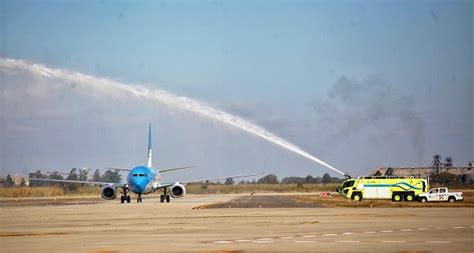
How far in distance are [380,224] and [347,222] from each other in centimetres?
247

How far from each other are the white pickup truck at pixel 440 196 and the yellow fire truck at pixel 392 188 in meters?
2.06

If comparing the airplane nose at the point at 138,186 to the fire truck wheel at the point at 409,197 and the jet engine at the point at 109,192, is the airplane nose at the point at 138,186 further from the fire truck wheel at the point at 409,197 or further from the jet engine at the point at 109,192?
the fire truck wheel at the point at 409,197

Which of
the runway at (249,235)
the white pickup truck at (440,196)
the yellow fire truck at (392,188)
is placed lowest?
the runway at (249,235)

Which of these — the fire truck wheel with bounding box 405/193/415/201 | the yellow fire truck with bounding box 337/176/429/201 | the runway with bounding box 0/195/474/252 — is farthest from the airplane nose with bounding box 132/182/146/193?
the runway with bounding box 0/195/474/252

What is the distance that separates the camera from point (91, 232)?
121ft

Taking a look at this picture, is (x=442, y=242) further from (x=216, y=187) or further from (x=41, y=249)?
(x=216, y=187)

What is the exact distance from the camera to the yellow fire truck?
81750mm

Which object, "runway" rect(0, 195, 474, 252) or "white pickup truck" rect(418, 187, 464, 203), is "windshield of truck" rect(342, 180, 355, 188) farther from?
"runway" rect(0, 195, 474, 252)

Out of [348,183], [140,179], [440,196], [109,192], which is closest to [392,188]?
[440,196]

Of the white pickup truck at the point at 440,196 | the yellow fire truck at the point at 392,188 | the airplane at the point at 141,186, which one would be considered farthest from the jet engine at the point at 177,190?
the white pickup truck at the point at 440,196

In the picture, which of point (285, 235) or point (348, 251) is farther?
point (285, 235)

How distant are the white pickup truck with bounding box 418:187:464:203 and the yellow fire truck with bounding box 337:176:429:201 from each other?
206cm

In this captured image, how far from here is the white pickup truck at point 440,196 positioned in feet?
255

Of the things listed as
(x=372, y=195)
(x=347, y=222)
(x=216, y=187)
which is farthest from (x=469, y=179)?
(x=347, y=222)
